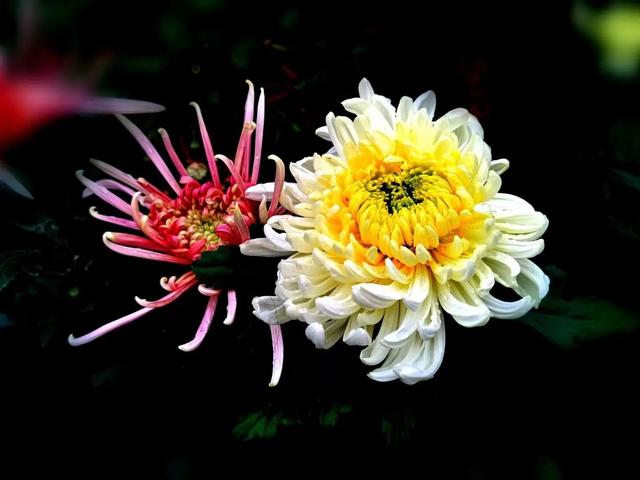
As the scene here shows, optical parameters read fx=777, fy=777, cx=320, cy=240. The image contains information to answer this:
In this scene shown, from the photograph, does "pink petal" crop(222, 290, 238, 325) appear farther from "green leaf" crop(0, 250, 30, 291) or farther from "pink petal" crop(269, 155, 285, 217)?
"green leaf" crop(0, 250, 30, 291)

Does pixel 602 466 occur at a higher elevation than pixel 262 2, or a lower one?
lower

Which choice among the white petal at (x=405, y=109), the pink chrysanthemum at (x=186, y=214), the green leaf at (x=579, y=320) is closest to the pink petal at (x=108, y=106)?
the pink chrysanthemum at (x=186, y=214)

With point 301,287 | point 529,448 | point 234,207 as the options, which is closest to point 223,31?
point 234,207

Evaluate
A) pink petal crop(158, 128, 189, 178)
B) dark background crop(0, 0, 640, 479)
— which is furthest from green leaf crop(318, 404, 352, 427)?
pink petal crop(158, 128, 189, 178)

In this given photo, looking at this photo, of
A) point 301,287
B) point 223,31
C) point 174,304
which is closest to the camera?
point 301,287

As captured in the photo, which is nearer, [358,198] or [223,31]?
[358,198]

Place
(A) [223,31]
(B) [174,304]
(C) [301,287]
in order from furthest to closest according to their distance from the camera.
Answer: (A) [223,31], (B) [174,304], (C) [301,287]

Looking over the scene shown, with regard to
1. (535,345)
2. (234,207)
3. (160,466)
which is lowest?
(160,466)

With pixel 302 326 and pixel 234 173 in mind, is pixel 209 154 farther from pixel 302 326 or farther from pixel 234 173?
pixel 302 326

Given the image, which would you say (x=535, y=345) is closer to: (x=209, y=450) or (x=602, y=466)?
(x=602, y=466)
